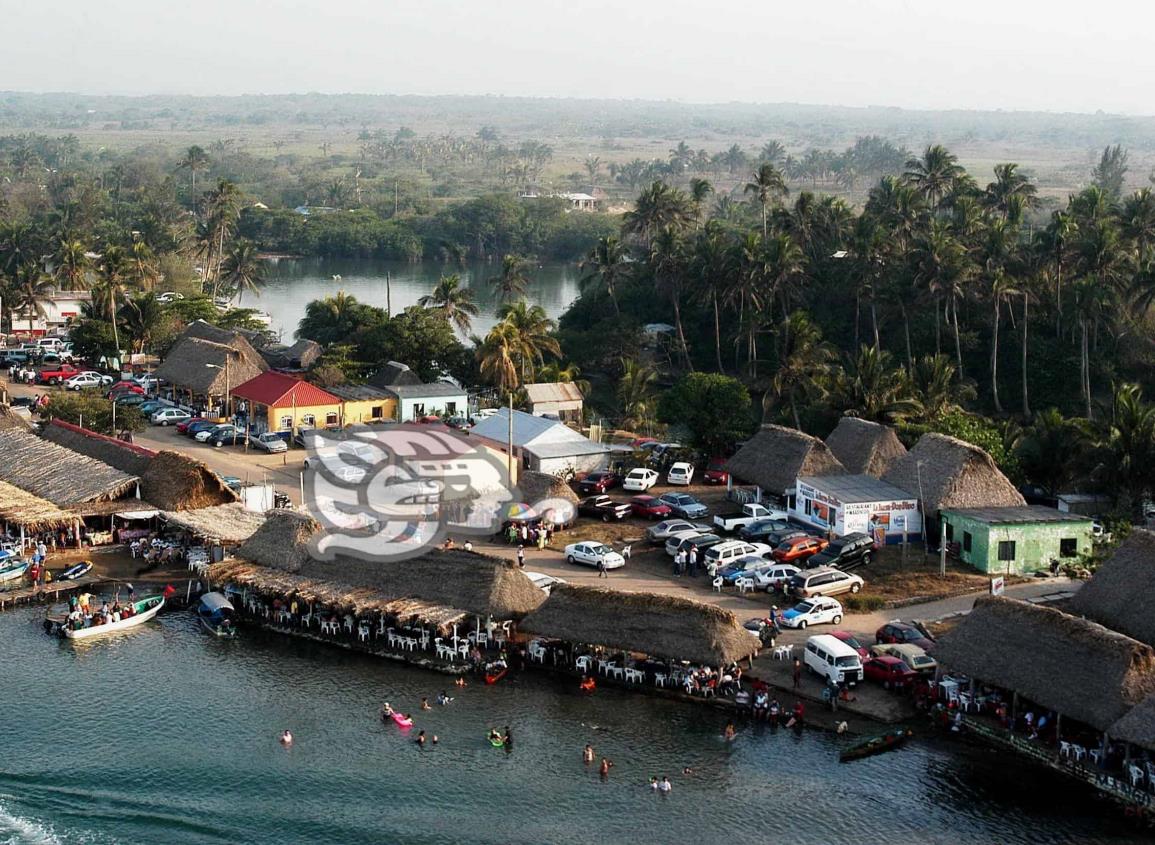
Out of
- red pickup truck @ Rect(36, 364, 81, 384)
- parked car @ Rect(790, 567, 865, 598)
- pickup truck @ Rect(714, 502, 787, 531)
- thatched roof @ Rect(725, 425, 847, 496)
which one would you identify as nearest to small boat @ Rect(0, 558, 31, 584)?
pickup truck @ Rect(714, 502, 787, 531)

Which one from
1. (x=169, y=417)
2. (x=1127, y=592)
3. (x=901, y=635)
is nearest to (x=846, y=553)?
(x=901, y=635)

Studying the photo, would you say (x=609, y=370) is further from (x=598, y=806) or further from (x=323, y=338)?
(x=598, y=806)

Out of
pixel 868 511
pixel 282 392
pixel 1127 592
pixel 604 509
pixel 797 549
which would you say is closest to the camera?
pixel 1127 592

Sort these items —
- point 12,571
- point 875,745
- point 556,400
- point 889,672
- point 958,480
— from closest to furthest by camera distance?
1. point 875,745
2. point 889,672
3. point 12,571
4. point 958,480
5. point 556,400

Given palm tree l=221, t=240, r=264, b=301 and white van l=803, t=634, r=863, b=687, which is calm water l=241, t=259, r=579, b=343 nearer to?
palm tree l=221, t=240, r=264, b=301

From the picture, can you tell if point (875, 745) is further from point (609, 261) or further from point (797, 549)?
point (609, 261)

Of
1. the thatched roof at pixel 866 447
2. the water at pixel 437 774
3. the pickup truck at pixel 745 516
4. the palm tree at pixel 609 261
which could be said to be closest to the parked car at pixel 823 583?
the pickup truck at pixel 745 516
